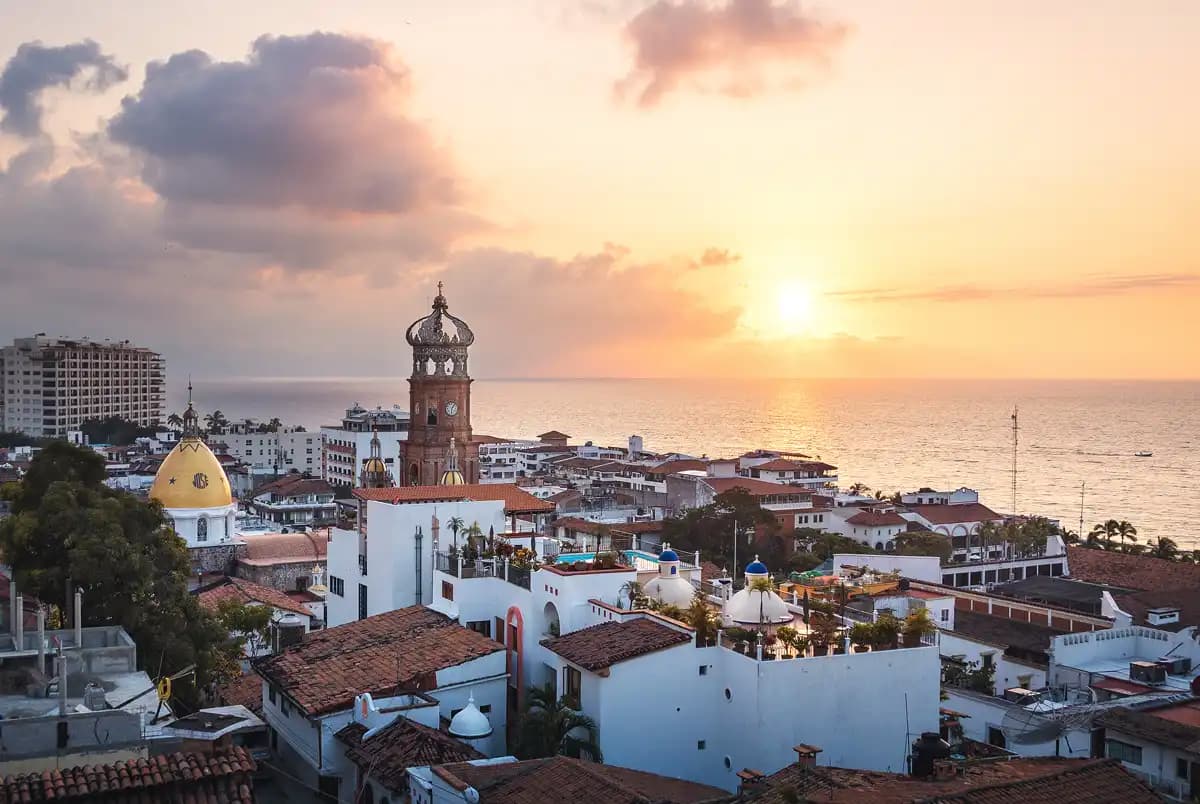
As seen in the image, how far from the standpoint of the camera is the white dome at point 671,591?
23297mm

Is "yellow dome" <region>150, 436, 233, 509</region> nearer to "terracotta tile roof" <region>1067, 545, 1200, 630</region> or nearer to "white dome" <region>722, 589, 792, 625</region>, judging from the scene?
"white dome" <region>722, 589, 792, 625</region>

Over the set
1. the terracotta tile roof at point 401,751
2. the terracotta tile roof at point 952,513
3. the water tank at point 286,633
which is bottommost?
the terracotta tile roof at point 952,513

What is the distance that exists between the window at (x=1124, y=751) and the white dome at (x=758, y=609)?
5.70 meters

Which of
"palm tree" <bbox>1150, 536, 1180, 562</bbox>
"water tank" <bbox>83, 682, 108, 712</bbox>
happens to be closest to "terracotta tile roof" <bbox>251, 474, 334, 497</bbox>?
"palm tree" <bbox>1150, 536, 1180, 562</bbox>

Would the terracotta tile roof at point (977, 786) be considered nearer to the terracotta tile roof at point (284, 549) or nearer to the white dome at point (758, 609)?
the white dome at point (758, 609)

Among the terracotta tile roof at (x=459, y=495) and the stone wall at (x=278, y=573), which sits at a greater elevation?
the terracotta tile roof at (x=459, y=495)

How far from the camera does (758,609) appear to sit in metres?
21.2

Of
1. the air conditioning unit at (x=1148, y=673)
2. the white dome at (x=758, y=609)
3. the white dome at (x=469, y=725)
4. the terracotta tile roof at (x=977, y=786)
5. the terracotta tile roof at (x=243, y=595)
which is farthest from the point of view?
the terracotta tile roof at (x=243, y=595)

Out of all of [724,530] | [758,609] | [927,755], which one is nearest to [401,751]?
[758,609]

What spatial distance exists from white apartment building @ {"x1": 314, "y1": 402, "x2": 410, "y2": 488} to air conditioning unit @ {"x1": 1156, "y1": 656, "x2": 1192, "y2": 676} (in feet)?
219

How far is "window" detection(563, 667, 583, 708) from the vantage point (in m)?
19.9

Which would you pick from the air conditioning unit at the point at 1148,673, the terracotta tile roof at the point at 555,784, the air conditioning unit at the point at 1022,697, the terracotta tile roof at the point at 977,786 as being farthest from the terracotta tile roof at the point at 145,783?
the air conditioning unit at the point at 1148,673

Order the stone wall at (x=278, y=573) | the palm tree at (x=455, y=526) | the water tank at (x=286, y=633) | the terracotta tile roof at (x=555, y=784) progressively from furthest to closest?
the stone wall at (x=278, y=573)
the water tank at (x=286, y=633)
the palm tree at (x=455, y=526)
the terracotta tile roof at (x=555, y=784)

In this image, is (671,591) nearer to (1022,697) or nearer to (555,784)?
(1022,697)
